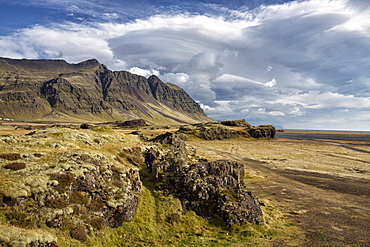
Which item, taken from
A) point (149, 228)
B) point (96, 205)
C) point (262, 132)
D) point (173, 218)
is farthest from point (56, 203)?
point (262, 132)

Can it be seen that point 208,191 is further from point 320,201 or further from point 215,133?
point 215,133

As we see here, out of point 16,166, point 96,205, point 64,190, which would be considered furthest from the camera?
point 16,166

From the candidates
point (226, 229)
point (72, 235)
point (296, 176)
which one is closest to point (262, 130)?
point (296, 176)

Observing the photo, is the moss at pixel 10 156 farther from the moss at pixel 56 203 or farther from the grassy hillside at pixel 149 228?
the moss at pixel 56 203

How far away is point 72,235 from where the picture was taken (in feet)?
53.2

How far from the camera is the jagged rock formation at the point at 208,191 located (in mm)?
24734

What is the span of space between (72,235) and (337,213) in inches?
1374

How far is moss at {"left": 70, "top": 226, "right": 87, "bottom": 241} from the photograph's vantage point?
1627 centimetres

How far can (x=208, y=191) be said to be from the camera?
26828mm

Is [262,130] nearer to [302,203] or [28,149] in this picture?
[302,203]

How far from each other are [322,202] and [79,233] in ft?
122

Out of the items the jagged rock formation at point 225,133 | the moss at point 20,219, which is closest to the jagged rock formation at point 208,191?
the moss at point 20,219

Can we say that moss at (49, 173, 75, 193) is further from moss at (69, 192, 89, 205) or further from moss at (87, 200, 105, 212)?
moss at (87, 200, 105, 212)

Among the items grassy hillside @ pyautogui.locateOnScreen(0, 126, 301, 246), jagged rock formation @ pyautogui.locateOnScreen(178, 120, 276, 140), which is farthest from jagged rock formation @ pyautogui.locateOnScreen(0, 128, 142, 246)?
jagged rock formation @ pyautogui.locateOnScreen(178, 120, 276, 140)
